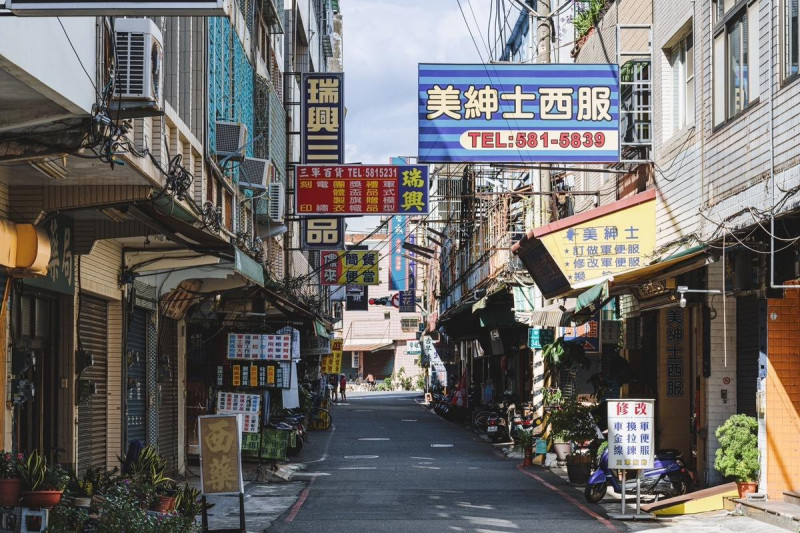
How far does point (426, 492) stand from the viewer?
17.6m

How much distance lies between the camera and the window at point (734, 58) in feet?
46.3

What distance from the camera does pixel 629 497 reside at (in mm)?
16672

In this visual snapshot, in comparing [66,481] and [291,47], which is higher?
[291,47]

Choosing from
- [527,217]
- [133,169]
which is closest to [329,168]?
[527,217]

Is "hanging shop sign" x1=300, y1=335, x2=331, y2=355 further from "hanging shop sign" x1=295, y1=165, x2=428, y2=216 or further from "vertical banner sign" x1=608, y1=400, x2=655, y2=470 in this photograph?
"vertical banner sign" x1=608, y1=400, x2=655, y2=470

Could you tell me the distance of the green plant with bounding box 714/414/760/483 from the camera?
1448 centimetres

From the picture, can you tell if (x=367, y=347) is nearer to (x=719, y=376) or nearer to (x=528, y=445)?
(x=528, y=445)

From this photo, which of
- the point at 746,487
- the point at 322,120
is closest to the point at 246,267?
the point at 746,487

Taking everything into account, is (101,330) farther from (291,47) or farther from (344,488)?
(291,47)

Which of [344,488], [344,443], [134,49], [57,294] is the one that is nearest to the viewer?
[134,49]

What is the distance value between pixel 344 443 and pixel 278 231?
5.91 m

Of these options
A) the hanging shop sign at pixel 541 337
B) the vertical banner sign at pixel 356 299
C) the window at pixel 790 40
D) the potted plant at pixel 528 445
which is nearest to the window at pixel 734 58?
the window at pixel 790 40

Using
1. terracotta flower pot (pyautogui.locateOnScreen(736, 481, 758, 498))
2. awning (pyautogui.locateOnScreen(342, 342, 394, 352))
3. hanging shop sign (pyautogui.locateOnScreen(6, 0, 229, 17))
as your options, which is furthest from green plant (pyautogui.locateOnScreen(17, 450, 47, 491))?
awning (pyautogui.locateOnScreen(342, 342, 394, 352))

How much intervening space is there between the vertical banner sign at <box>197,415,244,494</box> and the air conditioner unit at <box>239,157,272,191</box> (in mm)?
9599
